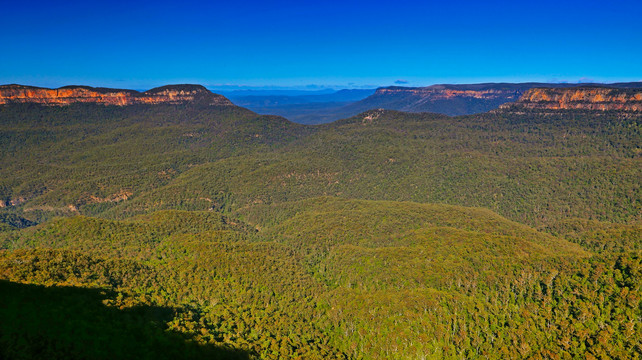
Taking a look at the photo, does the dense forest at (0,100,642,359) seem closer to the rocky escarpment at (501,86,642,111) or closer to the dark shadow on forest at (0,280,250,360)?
the dark shadow on forest at (0,280,250,360)

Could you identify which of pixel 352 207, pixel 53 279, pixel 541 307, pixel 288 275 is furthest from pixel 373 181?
pixel 53 279

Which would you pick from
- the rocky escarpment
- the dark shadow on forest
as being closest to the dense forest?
the dark shadow on forest

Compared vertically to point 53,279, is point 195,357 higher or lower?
lower

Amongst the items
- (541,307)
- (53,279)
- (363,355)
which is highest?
(53,279)

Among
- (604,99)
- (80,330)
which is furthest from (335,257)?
(604,99)

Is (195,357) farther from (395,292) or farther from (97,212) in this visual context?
(97,212)

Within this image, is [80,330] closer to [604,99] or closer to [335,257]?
[335,257]
